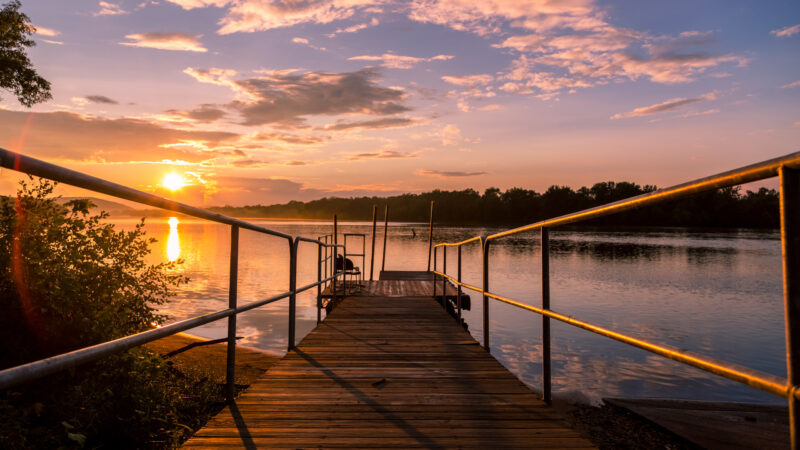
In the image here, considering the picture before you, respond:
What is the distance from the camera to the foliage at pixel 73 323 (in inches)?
146

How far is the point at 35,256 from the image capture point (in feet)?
12.8

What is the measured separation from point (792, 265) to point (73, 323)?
4.89 m

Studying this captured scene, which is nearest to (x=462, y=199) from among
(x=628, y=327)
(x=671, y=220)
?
(x=671, y=220)

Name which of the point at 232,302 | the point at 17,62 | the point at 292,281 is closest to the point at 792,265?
the point at 232,302

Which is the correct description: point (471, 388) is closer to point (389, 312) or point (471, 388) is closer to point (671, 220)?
point (389, 312)

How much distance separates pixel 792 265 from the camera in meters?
1.12

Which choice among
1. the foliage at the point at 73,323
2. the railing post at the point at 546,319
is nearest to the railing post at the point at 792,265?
the railing post at the point at 546,319

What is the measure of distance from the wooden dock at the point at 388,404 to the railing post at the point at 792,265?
130 centimetres

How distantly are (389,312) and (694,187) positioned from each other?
611cm

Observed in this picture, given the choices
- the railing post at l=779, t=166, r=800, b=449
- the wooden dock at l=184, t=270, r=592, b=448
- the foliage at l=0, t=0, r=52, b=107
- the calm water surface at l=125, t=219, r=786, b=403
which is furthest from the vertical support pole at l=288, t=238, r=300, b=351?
the foliage at l=0, t=0, r=52, b=107

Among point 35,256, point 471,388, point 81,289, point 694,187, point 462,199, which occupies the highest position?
point 462,199

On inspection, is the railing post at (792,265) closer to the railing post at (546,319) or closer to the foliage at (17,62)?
the railing post at (546,319)

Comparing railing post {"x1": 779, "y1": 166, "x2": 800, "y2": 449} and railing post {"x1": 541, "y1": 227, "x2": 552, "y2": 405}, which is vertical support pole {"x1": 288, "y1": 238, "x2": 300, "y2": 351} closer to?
railing post {"x1": 541, "y1": 227, "x2": 552, "y2": 405}

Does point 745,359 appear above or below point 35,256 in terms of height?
below
